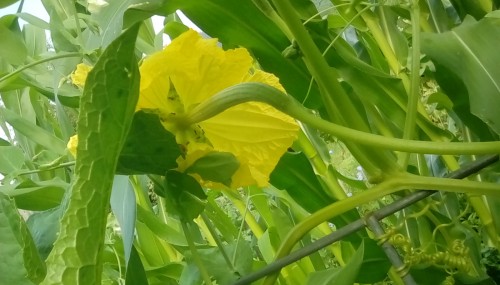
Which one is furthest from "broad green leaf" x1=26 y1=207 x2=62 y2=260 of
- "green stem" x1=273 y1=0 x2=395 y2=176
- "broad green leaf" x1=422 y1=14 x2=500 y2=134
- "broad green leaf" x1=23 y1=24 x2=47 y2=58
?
"broad green leaf" x1=23 y1=24 x2=47 y2=58

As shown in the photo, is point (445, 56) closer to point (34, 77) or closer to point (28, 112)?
point (34, 77)

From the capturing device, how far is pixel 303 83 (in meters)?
0.56

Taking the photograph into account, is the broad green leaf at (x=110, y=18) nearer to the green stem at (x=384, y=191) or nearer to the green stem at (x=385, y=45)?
the green stem at (x=384, y=191)

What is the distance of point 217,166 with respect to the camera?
308mm

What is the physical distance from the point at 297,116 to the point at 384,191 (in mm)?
89

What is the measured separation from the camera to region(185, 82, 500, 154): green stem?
28 centimetres

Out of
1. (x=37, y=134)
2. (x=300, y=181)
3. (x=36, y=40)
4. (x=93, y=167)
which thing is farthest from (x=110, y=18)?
(x=36, y=40)

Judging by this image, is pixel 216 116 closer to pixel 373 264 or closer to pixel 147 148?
pixel 147 148

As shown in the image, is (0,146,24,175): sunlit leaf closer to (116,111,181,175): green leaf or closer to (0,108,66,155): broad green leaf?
(0,108,66,155): broad green leaf

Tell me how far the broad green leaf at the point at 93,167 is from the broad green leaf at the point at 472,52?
288 millimetres

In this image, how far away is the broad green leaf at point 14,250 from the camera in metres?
0.24

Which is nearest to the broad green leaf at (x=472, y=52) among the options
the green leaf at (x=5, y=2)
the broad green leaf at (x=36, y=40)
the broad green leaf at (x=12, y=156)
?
the green leaf at (x=5, y=2)

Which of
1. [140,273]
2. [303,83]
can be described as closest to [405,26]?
[303,83]

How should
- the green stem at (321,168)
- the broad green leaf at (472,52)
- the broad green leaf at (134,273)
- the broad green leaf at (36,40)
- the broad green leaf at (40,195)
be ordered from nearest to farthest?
1. the broad green leaf at (134,273)
2. the broad green leaf at (472,52)
3. the broad green leaf at (40,195)
4. the green stem at (321,168)
5. the broad green leaf at (36,40)
